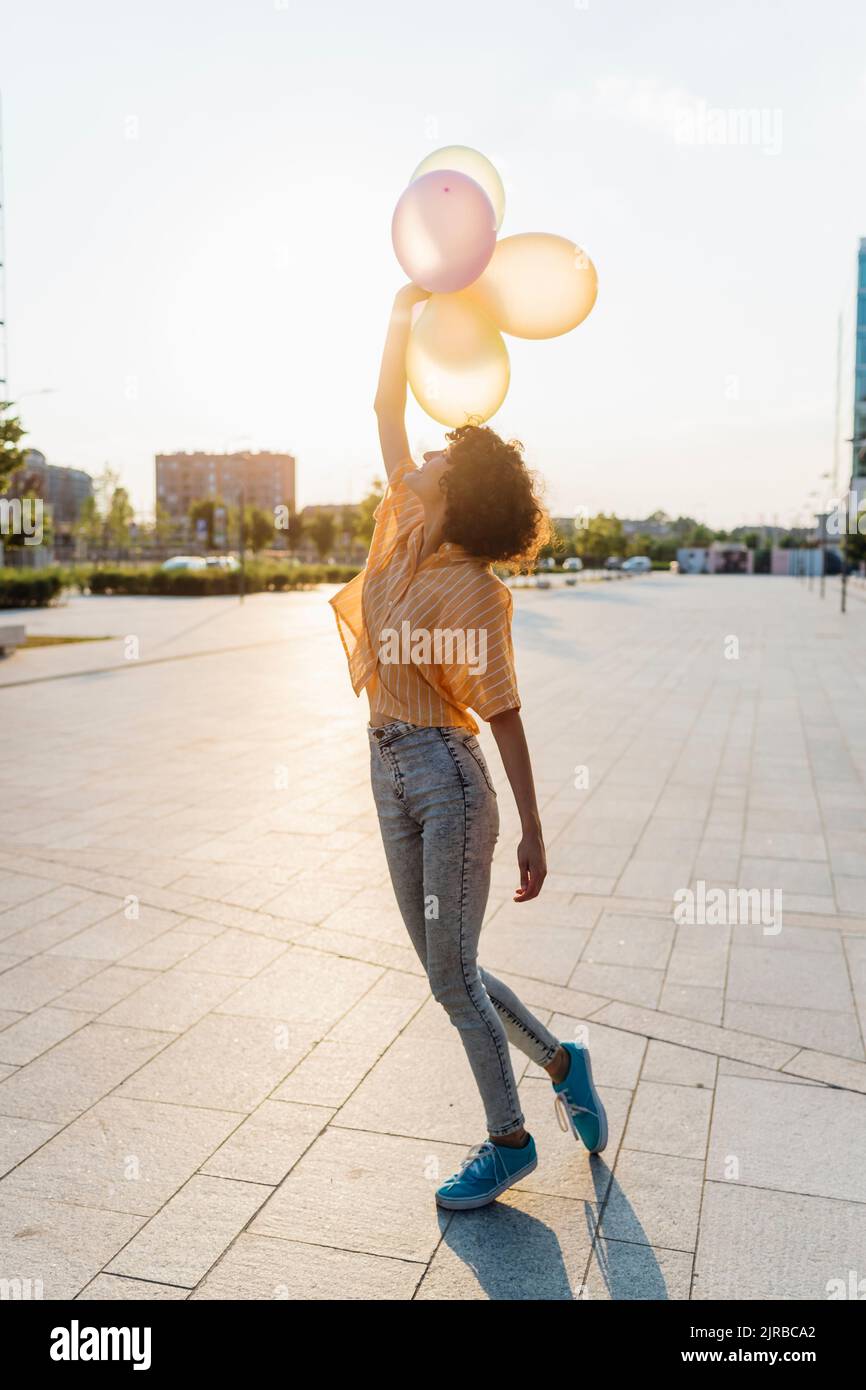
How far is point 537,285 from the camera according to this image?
10.7 feet

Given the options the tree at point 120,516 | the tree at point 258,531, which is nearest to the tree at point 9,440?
the tree at point 120,516

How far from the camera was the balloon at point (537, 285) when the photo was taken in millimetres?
3232

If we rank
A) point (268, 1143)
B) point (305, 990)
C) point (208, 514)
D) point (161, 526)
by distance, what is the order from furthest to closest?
point (208, 514), point (161, 526), point (305, 990), point (268, 1143)

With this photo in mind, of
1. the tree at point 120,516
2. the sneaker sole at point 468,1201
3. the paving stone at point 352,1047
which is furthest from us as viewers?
the tree at point 120,516

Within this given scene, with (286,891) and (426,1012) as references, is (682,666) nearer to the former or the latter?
(286,891)

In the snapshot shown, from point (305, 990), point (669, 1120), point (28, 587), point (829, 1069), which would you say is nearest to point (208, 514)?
point (28, 587)

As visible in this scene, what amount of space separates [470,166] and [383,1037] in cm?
287

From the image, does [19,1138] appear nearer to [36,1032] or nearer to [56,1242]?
[56,1242]

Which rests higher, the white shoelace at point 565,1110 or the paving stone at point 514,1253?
the white shoelace at point 565,1110

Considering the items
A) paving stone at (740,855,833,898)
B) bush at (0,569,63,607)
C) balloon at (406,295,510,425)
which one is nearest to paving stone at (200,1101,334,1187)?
balloon at (406,295,510,425)

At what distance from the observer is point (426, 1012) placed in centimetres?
429

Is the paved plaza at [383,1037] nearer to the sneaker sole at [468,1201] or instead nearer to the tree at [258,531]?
the sneaker sole at [468,1201]

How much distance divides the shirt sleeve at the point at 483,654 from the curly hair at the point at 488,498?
0.31 ft
